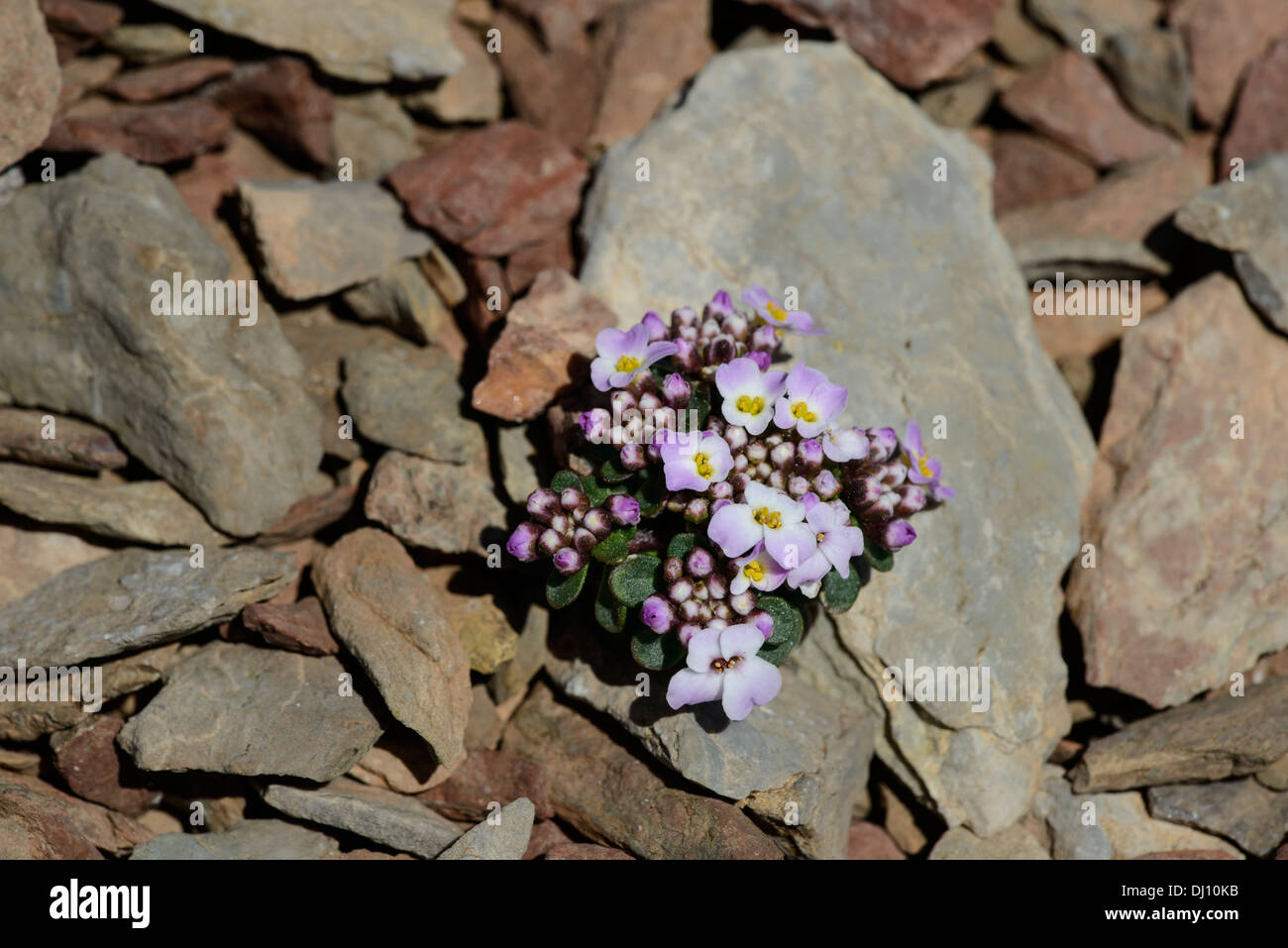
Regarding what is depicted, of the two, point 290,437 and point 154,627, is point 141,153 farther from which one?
point 154,627

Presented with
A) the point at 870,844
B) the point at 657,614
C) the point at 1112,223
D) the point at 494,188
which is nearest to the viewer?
the point at 657,614

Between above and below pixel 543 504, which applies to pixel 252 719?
below

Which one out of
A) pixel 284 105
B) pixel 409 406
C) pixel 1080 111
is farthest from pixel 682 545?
pixel 1080 111

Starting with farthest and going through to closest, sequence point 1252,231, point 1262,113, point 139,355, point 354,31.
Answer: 1. point 1262,113
2. point 1252,231
3. point 354,31
4. point 139,355

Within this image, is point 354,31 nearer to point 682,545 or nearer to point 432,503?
point 432,503

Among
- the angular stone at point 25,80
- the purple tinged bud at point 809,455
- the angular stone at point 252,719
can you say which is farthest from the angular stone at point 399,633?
the angular stone at point 25,80

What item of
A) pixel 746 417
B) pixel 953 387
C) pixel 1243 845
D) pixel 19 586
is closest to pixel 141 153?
pixel 19 586
